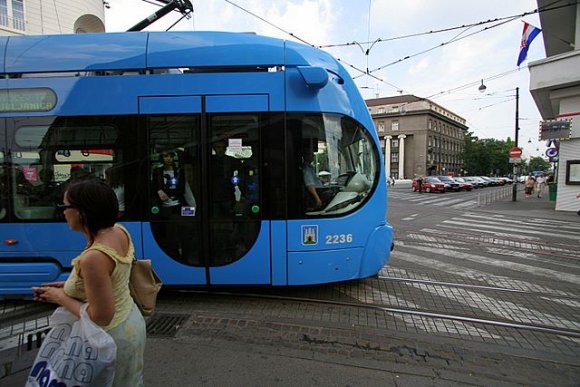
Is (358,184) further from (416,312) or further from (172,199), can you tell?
(172,199)

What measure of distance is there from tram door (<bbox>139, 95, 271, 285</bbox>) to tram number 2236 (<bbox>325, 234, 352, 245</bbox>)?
794mm

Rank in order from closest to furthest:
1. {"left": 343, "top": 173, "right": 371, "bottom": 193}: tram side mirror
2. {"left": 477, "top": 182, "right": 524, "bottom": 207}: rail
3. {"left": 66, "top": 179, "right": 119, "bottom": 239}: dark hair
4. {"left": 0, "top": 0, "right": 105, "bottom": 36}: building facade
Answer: {"left": 66, "top": 179, "right": 119, "bottom": 239}: dark hair, {"left": 343, "top": 173, "right": 371, "bottom": 193}: tram side mirror, {"left": 0, "top": 0, "right": 105, "bottom": 36}: building facade, {"left": 477, "top": 182, "right": 524, "bottom": 207}: rail

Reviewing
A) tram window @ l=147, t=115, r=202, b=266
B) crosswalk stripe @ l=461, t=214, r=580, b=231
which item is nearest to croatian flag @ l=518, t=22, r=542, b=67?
crosswalk stripe @ l=461, t=214, r=580, b=231

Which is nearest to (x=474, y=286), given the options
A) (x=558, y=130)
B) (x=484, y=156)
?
(x=558, y=130)

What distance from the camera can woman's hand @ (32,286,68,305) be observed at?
1.69 metres

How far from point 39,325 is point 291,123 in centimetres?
385

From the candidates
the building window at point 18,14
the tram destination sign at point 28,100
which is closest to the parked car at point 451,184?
Result: the tram destination sign at point 28,100

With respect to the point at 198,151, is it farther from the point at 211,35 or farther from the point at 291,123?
the point at 211,35

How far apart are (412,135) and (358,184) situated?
3106 inches

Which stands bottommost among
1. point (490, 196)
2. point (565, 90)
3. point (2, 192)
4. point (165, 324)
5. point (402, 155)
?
point (490, 196)

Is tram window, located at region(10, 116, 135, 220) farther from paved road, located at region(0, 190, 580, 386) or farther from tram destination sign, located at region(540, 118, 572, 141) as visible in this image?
tram destination sign, located at region(540, 118, 572, 141)

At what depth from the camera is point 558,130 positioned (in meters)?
16.2

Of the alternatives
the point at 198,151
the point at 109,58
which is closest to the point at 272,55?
the point at 198,151

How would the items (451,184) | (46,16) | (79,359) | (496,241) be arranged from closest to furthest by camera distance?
(79,359)
(496,241)
(46,16)
(451,184)
